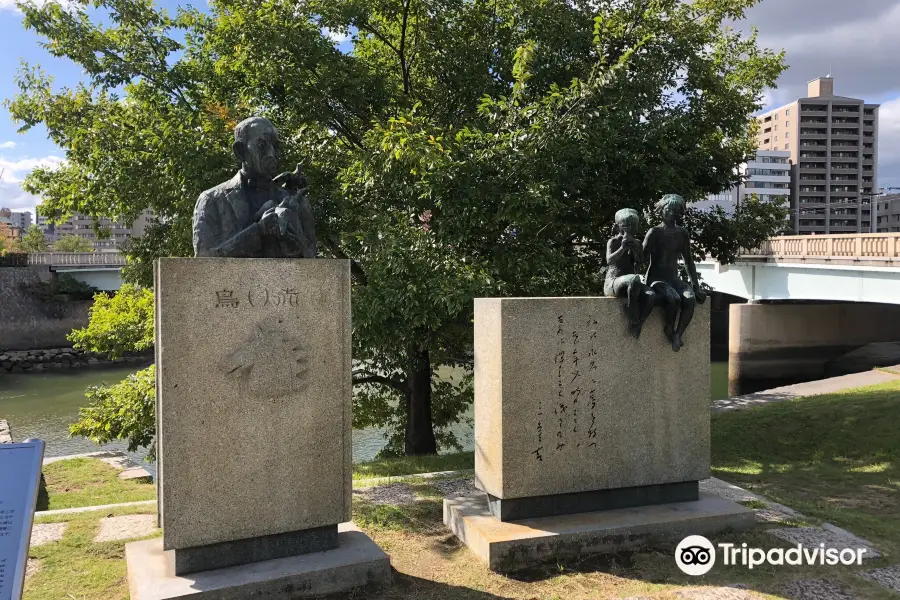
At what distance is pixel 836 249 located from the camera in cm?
1716

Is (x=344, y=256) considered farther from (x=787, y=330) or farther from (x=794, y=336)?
(x=794, y=336)

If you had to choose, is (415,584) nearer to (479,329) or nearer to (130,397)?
(479,329)

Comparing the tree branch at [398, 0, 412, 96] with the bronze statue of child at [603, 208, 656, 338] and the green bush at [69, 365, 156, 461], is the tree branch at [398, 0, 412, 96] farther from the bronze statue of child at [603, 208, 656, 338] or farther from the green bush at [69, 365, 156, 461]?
the green bush at [69, 365, 156, 461]

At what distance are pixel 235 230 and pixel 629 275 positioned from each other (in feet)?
10.5

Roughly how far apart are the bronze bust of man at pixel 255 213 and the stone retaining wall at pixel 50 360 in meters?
27.0

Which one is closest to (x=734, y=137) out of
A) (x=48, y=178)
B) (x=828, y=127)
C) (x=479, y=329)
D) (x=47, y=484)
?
(x=479, y=329)

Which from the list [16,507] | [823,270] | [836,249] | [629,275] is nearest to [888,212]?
[823,270]

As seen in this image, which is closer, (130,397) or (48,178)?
(130,397)

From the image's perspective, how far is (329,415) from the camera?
440 centimetres

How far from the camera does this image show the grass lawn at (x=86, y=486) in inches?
308

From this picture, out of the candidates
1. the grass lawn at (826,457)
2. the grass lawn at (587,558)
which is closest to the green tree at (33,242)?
the grass lawn at (587,558)

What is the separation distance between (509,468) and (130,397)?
245 inches

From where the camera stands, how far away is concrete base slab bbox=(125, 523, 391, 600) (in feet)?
12.7

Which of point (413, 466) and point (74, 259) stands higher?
point (74, 259)
